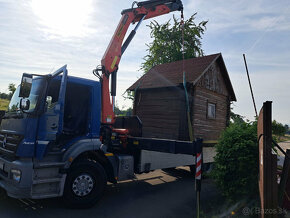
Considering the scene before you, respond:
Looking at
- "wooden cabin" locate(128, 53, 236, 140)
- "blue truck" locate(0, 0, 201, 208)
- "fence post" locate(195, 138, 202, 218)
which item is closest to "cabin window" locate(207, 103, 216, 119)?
"wooden cabin" locate(128, 53, 236, 140)

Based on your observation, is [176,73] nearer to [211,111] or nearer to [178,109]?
[178,109]

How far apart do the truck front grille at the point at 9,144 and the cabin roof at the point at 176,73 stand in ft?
21.8

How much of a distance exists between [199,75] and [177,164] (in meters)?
4.57

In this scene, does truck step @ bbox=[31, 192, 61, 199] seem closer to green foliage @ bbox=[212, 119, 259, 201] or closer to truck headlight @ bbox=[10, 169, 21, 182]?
truck headlight @ bbox=[10, 169, 21, 182]

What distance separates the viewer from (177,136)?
10.3 metres

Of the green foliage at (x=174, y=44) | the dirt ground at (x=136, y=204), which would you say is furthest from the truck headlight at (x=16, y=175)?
the green foliage at (x=174, y=44)

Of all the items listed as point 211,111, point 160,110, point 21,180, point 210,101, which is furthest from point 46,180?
point 211,111

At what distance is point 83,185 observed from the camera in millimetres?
5398

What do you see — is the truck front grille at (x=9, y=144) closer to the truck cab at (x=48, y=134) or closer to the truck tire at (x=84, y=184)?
the truck cab at (x=48, y=134)

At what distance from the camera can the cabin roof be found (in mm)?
10586

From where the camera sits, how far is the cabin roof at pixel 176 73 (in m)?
10.6

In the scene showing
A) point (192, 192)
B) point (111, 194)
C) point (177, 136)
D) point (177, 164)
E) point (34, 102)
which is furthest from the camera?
point (177, 136)

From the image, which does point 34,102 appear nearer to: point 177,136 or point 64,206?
point 64,206

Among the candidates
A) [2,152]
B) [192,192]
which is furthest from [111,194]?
[2,152]
